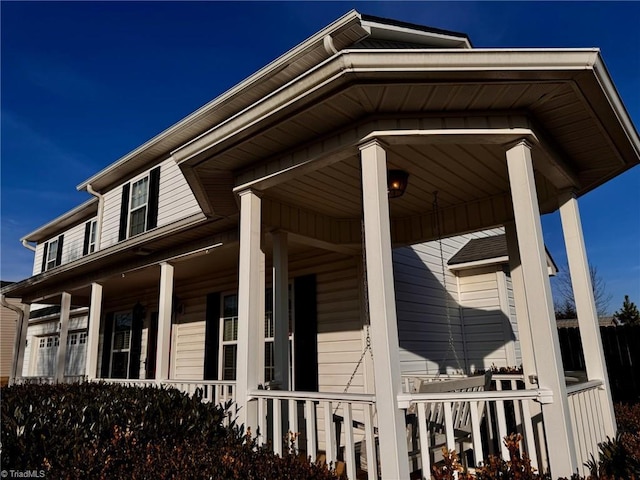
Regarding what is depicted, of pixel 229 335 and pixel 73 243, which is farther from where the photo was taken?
pixel 73 243

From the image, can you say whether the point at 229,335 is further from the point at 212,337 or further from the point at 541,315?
the point at 541,315

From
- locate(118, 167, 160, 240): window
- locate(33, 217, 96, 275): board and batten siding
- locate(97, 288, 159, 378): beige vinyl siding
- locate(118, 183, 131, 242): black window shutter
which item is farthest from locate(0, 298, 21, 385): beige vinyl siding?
locate(118, 167, 160, 240): window

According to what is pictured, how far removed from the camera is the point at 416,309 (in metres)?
6.75

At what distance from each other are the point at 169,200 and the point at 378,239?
7.14 metres

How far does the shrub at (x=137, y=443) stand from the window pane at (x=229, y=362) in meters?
4.46

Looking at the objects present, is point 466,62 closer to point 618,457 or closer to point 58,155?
point 618,457

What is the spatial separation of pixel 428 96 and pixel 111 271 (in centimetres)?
753

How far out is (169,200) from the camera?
902cm

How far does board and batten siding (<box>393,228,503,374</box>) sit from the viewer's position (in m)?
6.44

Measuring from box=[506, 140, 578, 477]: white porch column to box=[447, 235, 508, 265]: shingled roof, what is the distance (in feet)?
15.0

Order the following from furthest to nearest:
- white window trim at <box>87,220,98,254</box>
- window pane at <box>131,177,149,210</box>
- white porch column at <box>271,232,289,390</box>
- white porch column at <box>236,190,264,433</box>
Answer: white window trim at <box>87,220,98,254</box>, window pane at <box>131,177,149,210</box>, white porch column at <box>271,232,289,390</box>, white porch column at <box>236,190,264,433</box>

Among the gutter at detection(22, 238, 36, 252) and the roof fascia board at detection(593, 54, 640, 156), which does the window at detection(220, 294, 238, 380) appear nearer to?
the roof fascia board at detection(593, 54, 640, 156)

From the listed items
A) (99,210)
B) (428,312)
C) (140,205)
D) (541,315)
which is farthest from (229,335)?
(541,315)

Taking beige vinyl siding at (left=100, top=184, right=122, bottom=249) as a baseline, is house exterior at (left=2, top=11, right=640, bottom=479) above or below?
below
